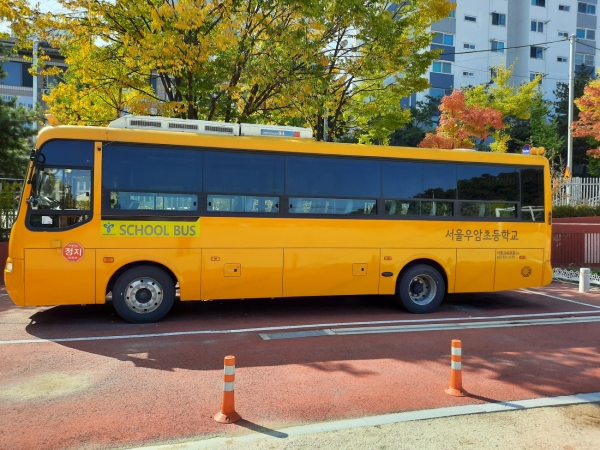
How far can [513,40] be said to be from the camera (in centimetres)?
4397

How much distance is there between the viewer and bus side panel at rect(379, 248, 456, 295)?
9.46 metres

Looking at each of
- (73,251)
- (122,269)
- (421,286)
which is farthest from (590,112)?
(73,251)

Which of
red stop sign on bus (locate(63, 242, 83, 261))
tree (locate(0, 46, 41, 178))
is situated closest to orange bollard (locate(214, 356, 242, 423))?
red stop sign on bus (locate(63, 242, 83, 261))

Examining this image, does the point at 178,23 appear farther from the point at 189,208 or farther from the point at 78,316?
the point at 78,316

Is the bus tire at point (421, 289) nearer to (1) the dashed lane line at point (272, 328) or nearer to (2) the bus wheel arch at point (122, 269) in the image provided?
(1) the dashed lane line at point (272, 328)

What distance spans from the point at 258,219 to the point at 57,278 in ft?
11.3

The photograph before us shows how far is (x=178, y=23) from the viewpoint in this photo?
419 inches

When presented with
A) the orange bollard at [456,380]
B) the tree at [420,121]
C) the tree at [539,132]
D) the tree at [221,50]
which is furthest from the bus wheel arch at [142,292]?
the tree at [539,132]

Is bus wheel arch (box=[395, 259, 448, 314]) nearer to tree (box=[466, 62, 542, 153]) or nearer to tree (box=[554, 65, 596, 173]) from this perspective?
tree (box=[466, 62, 542, 153])

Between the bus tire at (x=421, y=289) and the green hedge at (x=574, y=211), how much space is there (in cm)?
1365

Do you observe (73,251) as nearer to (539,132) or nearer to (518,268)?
(518,268)

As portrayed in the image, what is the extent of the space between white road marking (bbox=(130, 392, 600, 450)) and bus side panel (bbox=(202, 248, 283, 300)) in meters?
4.35

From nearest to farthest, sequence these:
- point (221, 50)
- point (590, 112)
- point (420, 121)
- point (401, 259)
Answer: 1. point (401, 259)
2. point (221, 50)
3. point (590, 112)
4. point (420, 121)

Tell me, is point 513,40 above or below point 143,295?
above
